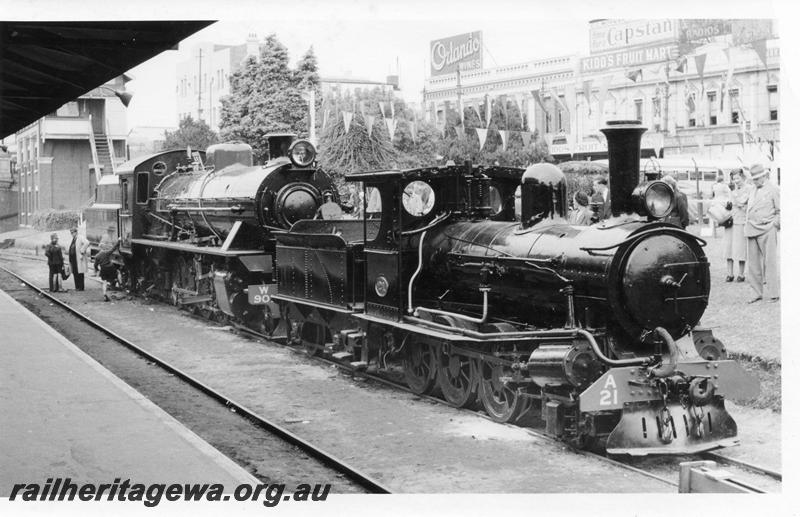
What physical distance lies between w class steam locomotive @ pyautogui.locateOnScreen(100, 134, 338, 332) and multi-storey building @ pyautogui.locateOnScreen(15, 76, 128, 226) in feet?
42.7

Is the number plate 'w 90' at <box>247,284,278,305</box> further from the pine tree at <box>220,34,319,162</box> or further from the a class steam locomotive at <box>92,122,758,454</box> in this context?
the pine tree at <box>220,34,319,162</box>

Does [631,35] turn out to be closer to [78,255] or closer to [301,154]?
[301,154]

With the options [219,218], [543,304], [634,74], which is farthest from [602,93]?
[543,304]

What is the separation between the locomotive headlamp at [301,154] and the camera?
15.8 metres

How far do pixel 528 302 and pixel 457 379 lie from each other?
60.9 inches

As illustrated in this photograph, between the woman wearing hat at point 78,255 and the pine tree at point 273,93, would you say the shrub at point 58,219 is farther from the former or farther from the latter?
the woman wearing hat at point 78,255

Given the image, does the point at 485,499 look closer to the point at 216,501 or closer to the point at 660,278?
the point at 216,501

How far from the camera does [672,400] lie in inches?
305

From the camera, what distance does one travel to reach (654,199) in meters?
7.93

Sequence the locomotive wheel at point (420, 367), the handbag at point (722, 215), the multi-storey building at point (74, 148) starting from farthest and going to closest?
the multi-storey building at point (74, 148) < the handbag at point (722, 215) < the locomotive wheel at point (420, 367)

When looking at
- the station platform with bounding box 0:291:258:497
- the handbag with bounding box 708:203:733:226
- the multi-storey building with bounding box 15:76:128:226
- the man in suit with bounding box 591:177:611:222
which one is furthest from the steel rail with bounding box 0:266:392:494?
the multi-storey building with bounding box 15:76:128:226

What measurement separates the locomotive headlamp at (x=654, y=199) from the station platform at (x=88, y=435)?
160 inches

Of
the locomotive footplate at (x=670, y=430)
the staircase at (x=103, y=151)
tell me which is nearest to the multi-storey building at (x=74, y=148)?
the staircase at (x=103, y=151)

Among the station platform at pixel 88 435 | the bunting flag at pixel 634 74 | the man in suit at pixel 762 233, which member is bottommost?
the station platform at pixel 88 435
